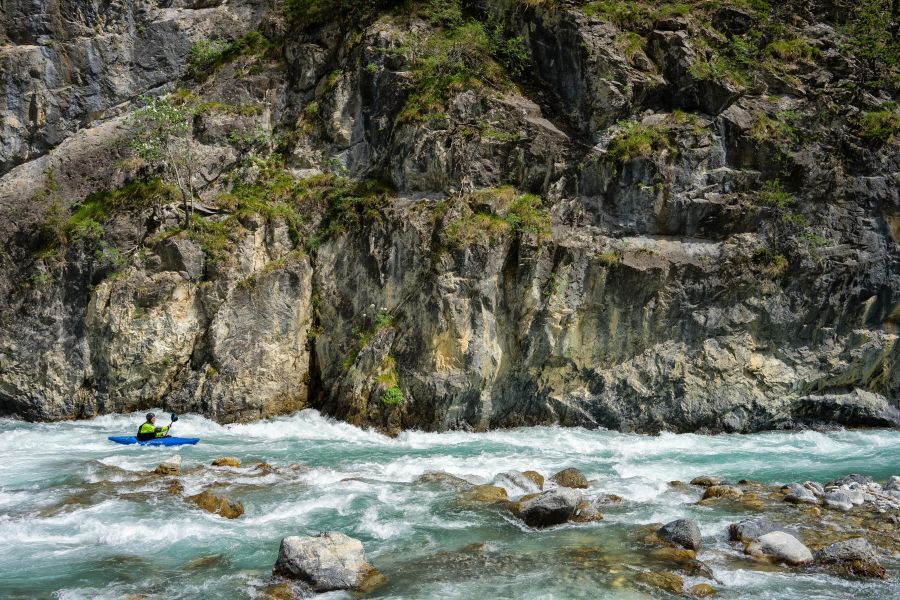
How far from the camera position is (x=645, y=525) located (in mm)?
9508

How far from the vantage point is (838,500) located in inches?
411

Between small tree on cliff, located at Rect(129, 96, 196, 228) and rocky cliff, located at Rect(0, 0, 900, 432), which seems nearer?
rocky cliff, located at Rect(0, 0, 900, 432)

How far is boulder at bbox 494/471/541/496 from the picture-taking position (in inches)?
443

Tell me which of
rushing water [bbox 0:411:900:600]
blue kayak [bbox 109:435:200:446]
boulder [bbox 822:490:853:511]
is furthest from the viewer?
blue kayak [bbox 109:435:200:446]

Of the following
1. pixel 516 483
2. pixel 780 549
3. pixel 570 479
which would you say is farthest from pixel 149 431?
pixel 780 549

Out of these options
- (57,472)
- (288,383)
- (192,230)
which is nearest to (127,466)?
(57,472)

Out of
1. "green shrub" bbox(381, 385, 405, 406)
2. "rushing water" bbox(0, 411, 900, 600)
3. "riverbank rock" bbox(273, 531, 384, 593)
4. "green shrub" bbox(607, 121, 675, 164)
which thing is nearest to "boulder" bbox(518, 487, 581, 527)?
"rushing water" bbox(0, 411, 900, 600)

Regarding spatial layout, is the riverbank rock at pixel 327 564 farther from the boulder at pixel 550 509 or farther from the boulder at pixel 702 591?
the boulder at pixel 702 591

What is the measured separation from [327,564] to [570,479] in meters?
5.35

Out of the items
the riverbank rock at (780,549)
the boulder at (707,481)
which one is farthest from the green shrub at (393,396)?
the riverbank rock at (780,549)

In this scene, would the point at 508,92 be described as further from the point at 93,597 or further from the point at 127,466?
the point at 93,597

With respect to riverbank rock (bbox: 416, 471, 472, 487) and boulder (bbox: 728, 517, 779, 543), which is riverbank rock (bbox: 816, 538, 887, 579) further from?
riverbank rock (bbox: 416, 471, 472, 487)

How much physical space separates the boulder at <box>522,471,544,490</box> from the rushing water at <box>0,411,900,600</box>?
2.97 feet

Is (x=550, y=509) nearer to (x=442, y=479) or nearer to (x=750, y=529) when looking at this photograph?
(x=750, y=529)
